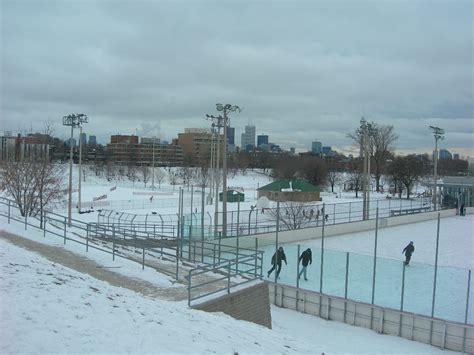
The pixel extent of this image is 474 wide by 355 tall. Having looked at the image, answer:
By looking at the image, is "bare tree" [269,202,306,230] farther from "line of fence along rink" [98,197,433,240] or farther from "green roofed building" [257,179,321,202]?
"green roofed building" [257,179,321,202]

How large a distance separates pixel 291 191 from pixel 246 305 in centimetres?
4475

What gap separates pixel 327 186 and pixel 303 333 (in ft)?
249

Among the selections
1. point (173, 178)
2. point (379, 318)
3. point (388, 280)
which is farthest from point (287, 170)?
point (379, 318)

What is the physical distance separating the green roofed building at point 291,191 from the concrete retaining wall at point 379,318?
36.4m

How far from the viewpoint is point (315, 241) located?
98.7 ft

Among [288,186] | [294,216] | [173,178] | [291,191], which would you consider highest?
[288,186]

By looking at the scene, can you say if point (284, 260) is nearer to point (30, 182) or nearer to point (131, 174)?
point (30, 182)

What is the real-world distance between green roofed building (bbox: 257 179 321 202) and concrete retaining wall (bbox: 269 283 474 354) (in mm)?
36357

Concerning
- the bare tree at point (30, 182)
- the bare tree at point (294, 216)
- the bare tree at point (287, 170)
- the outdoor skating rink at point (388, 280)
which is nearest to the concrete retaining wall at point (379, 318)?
the outdoor skating rink at point (388, 280)

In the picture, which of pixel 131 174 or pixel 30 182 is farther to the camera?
pixel 131 174

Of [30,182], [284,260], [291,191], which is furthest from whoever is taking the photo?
[291,191]

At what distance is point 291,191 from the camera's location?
56.6 metres

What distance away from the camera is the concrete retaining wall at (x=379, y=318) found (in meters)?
15.1

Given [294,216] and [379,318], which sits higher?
[294,216]
